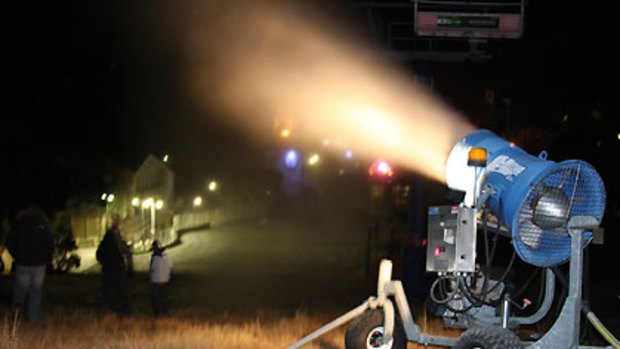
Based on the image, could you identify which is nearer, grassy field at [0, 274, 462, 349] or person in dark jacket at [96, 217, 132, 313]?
grassy field at [0, 274, 462, 349]

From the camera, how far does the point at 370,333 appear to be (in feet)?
25.1

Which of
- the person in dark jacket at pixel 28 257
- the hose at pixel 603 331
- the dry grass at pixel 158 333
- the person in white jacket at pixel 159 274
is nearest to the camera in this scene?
the hose at pixel 603 331

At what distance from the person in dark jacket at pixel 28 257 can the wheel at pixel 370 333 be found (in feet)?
15.5

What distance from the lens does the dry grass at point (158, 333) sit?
814cm

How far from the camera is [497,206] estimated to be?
23.9 feet

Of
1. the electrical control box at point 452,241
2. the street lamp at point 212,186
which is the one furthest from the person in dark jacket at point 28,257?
the street lamp at point 212,186

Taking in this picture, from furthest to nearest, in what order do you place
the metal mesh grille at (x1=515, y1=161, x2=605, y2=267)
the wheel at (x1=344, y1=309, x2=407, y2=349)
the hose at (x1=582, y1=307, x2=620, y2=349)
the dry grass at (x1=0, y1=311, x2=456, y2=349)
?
the dry grass at (x1=0, y1=311, x2=456, y2=349) → the wheel at (x1=344, y1=309, x2=407, y2=349) → the metal mesh grille at (x1=515, y1=161, x2=605, y2=267) → the hose at (x1=582, y1=307, x2=620, y2=349)

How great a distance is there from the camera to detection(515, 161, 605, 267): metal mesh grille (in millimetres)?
6887

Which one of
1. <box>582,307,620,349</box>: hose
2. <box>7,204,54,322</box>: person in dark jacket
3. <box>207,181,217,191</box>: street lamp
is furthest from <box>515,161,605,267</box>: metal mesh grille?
<box>207,181,217,191</box>: street lamp

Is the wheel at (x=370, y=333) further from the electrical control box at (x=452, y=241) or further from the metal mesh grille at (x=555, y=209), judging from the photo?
the metal mesh grille at (x=555, y=209)

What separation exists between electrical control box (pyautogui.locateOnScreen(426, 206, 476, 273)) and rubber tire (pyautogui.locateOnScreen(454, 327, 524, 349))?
0.70 metres

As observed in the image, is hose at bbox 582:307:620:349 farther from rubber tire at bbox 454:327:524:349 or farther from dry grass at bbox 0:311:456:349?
dry grass at bbox 0:311:456:349

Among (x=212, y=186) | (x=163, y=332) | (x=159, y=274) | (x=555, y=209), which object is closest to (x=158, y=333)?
(x=163, y=332)

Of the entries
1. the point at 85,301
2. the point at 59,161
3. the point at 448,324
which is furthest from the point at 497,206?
the point at 59,161
